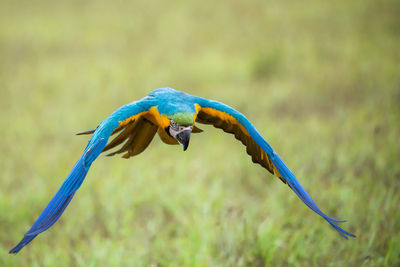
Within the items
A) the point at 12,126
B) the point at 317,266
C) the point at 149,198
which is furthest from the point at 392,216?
the point at 12,126

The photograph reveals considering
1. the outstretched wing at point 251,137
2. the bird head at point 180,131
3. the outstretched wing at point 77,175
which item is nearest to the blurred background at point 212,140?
the outstretched wing at point 251,137

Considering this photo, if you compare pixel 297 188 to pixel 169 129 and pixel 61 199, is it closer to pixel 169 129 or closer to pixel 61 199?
pixel 169 129

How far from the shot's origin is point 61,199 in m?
1.33

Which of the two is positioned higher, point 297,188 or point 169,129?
point 169,129

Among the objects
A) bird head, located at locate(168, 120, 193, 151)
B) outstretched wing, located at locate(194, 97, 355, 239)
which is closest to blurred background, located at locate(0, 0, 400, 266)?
outstretched wing, located at locate(194, 97, 355, 239)

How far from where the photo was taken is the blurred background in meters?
2.73

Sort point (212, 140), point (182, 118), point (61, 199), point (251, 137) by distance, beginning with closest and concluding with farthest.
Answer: point (61, 199) < point (182, 118) < point (251, 137) < point (212, 140)

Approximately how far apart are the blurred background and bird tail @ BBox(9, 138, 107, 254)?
1.34m

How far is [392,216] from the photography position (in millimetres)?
2869

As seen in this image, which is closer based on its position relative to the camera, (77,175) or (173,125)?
(77,175)

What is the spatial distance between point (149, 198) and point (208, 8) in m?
8.69

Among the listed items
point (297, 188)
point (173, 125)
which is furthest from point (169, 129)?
point (297, 188)

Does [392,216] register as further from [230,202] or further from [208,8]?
[208,8]

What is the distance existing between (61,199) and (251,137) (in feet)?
3.25
